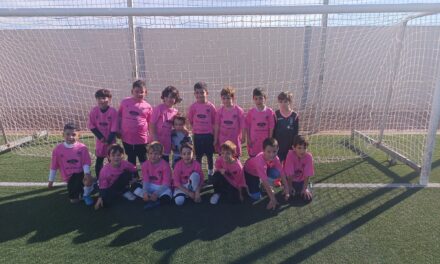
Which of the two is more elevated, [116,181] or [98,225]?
[116,181]

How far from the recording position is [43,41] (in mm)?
6062

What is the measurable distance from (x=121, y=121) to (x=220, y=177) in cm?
145

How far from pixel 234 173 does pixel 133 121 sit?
1.39 m

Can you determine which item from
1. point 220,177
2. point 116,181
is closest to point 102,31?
point 116,181

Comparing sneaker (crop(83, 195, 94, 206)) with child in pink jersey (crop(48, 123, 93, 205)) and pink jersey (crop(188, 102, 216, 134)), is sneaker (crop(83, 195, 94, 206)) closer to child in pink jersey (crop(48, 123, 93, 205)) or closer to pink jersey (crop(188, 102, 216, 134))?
child in pink jersey (crop(48, 123, 93, 205))

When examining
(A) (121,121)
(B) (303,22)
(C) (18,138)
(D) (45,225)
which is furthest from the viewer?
(C) (18,138)

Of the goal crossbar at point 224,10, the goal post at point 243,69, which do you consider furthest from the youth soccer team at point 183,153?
the goal post at point 243,69

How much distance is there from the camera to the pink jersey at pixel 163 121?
400cm

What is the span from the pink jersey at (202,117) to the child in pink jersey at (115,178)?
952mm

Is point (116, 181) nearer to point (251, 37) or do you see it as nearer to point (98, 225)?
point (98, 225)

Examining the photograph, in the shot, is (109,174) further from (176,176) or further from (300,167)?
(300,167)

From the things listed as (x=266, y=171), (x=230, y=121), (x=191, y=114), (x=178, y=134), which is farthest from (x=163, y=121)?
(x=266, y=171)

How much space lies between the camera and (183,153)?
3625 millimetres

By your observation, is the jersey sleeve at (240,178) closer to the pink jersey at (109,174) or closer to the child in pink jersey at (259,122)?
the child in pink jersey at (259,122)
